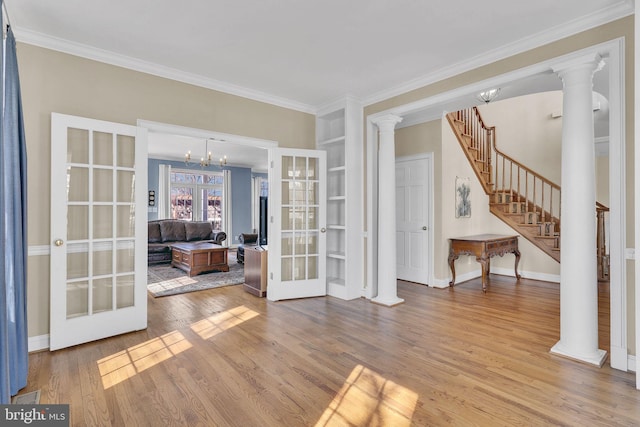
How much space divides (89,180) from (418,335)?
342cm

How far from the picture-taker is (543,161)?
6090mm

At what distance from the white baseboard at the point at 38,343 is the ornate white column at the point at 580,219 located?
438cm

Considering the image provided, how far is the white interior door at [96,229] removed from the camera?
2.87m

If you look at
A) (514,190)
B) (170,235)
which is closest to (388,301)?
(514,190)

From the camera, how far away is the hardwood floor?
1976 mm

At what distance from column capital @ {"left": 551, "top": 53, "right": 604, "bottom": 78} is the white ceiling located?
0.82 ft

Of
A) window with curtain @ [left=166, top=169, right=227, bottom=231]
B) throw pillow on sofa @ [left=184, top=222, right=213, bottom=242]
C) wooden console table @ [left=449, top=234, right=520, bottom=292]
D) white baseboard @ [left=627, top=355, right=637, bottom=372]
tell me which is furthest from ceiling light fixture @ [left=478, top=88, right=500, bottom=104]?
window with curtain @ [left=166, top=169, right=227, bottom=231]

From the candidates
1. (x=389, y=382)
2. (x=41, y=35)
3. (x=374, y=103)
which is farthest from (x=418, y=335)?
(x=41, y=35)

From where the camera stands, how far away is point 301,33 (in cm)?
287

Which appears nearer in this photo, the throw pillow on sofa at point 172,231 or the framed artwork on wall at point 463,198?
the framed artwork on wall at point 463,198

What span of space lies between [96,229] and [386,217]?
3.24 metres

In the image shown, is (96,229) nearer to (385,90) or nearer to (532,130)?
(385,90)

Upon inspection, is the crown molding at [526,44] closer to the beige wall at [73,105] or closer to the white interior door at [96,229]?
the beige wall at [73,105]

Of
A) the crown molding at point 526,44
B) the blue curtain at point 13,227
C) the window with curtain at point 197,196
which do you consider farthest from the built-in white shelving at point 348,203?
the window with curtain at point 197,196
